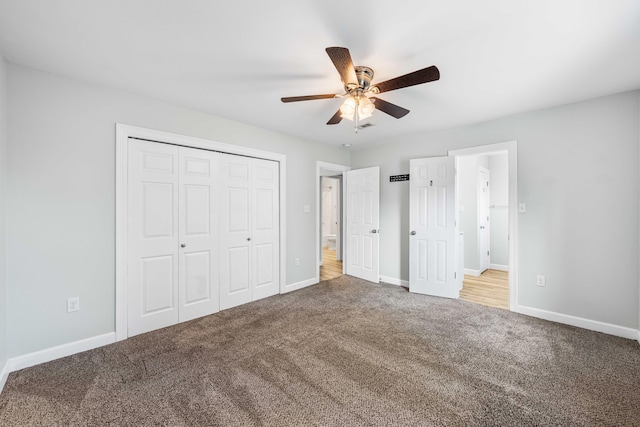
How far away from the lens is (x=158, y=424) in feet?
5.24

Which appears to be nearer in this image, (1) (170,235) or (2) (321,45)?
(2) (321,45)

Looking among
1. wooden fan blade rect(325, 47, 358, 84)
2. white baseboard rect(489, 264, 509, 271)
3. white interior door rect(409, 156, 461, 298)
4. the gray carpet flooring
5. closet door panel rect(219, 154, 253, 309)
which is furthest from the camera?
white baseboard rect(489, 264, 509, 271)

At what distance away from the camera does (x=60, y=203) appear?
91.7 inches

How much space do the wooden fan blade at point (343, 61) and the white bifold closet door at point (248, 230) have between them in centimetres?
211

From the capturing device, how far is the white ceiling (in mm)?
1583

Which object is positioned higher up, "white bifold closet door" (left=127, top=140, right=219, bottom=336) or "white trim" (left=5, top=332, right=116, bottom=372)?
"white bifold closet door" (left=127, top=140, right=219, bottom=336)

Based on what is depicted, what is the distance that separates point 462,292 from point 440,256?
2.47ft

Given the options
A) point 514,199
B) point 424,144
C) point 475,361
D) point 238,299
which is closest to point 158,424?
point 238,299

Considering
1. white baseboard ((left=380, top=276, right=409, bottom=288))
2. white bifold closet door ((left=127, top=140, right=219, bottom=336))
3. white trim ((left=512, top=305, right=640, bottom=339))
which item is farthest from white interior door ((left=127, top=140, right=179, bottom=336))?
white trim ((left=512, top=305, right=640, bottom=339))

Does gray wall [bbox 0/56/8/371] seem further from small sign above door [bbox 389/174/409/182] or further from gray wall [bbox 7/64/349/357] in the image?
small sign above door [bbox 389/174/409/182]

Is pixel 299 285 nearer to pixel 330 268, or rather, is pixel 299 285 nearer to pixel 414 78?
pixel 330 268

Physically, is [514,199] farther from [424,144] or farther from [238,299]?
[238,299]

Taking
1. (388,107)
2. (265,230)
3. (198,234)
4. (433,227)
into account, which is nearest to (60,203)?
(198,234)

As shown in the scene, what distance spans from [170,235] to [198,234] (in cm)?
30
